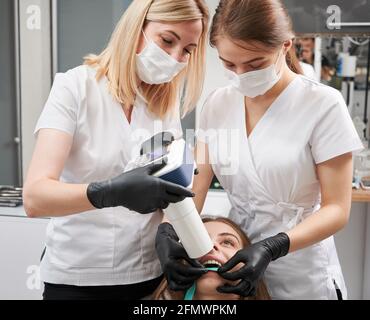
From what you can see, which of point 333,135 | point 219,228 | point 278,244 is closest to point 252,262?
point 278,244

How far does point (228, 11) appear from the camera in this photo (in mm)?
1012

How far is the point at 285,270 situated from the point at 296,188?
8.5 inches

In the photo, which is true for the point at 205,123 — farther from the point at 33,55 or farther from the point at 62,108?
the point at 33,55

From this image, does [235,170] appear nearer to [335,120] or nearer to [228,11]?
[335,120]

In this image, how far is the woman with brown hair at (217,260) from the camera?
3.52 ft

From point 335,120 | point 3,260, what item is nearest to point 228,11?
point 335,120

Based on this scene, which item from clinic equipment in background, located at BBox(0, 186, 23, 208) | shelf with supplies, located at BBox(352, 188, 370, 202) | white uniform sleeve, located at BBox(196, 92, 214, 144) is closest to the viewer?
white uniform sleeve, located at BBox(196, 92, 214, 144)

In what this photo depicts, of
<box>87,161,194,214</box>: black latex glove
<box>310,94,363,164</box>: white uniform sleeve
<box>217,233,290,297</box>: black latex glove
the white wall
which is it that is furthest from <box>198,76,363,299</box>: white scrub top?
the white wall

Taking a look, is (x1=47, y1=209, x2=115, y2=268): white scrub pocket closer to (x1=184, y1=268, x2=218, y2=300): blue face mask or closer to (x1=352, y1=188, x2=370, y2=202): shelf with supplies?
(x1=184, y1=268, x2=218, y2=300): blue face mask

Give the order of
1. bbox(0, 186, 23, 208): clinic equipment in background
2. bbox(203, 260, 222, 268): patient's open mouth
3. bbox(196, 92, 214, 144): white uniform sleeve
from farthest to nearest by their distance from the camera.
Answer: bbox(0, 186, 23, 208): clinic equipment in background → bbox(196, 92, 214, 144): white uniform sleeve → bbox(203, 260, 222, 268): patient's open mouth

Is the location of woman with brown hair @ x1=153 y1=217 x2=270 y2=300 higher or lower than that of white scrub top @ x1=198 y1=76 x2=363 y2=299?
lower

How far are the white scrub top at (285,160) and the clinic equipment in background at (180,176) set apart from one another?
204 millimetres

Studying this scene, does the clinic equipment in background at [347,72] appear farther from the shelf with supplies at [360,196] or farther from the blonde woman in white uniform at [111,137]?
the blonde woman in white uniform at [111,137]

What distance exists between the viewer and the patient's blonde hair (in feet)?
3.37
